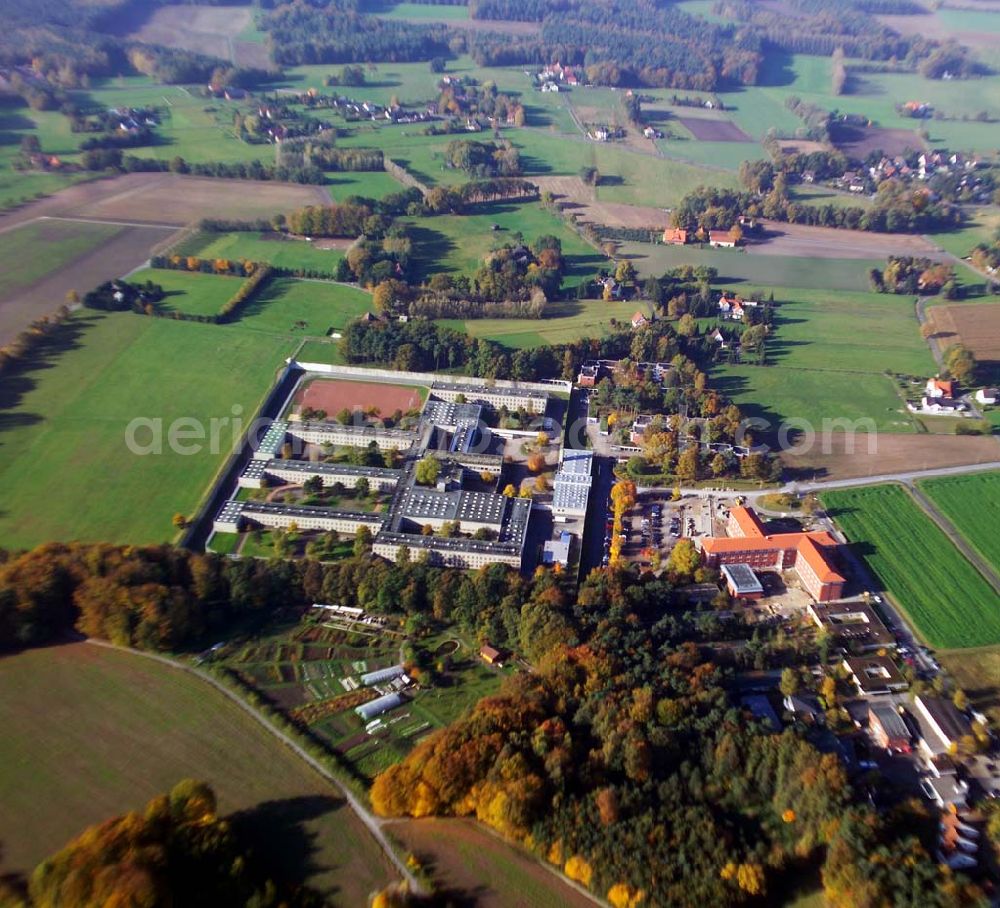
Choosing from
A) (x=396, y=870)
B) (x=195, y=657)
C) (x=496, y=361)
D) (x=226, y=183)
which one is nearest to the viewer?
(x=396, y=870)

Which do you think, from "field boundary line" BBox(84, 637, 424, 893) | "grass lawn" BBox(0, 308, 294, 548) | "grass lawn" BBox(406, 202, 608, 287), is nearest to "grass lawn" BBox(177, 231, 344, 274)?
"grass lawn" BBox(406, 202, 608, 287)

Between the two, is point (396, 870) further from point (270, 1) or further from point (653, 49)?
point (270, 1)

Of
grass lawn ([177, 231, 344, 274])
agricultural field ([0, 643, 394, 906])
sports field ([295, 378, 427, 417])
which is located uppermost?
grass lawn ([177, 231, 344, 274])

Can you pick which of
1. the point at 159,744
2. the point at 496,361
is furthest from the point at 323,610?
the point at 496,361

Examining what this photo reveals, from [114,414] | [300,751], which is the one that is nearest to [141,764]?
[300,751]

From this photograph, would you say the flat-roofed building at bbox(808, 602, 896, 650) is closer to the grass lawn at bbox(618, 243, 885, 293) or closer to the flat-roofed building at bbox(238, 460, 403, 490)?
the flat-roofed building at bbox(238, 460, 403, 490)

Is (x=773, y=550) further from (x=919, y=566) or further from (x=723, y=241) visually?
(x=723, y=241)
